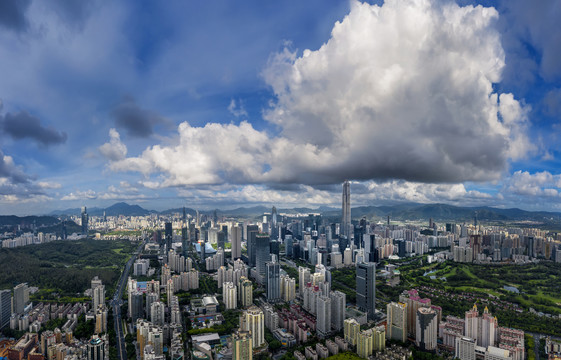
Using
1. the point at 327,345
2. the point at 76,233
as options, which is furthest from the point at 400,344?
the point at 76,233

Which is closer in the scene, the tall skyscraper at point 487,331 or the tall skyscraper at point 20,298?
the tall skyscraper at point 487,331

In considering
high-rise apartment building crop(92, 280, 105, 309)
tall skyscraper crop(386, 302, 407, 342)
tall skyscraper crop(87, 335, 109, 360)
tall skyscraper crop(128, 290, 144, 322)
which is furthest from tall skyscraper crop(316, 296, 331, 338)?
high-rise apartment building crop(92, 280, 105, 309)

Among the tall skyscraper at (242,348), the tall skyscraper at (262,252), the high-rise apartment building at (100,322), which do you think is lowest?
the high-rise apartment building at (100,322)

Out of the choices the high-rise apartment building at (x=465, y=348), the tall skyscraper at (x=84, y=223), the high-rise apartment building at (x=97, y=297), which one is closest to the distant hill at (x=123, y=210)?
the tall skyscraper at (x=84, y=223)

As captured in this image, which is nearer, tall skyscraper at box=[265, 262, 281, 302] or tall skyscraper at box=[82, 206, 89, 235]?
tall skyscraper at box=[265, 262, 281, 302]

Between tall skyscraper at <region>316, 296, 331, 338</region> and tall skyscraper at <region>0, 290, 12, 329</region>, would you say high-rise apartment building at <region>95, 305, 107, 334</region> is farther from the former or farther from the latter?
tall skyscraper at <region>316, 296, 331, 338</region>

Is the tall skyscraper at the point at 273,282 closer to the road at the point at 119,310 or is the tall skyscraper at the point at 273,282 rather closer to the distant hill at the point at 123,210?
the road at the point at 119,310
